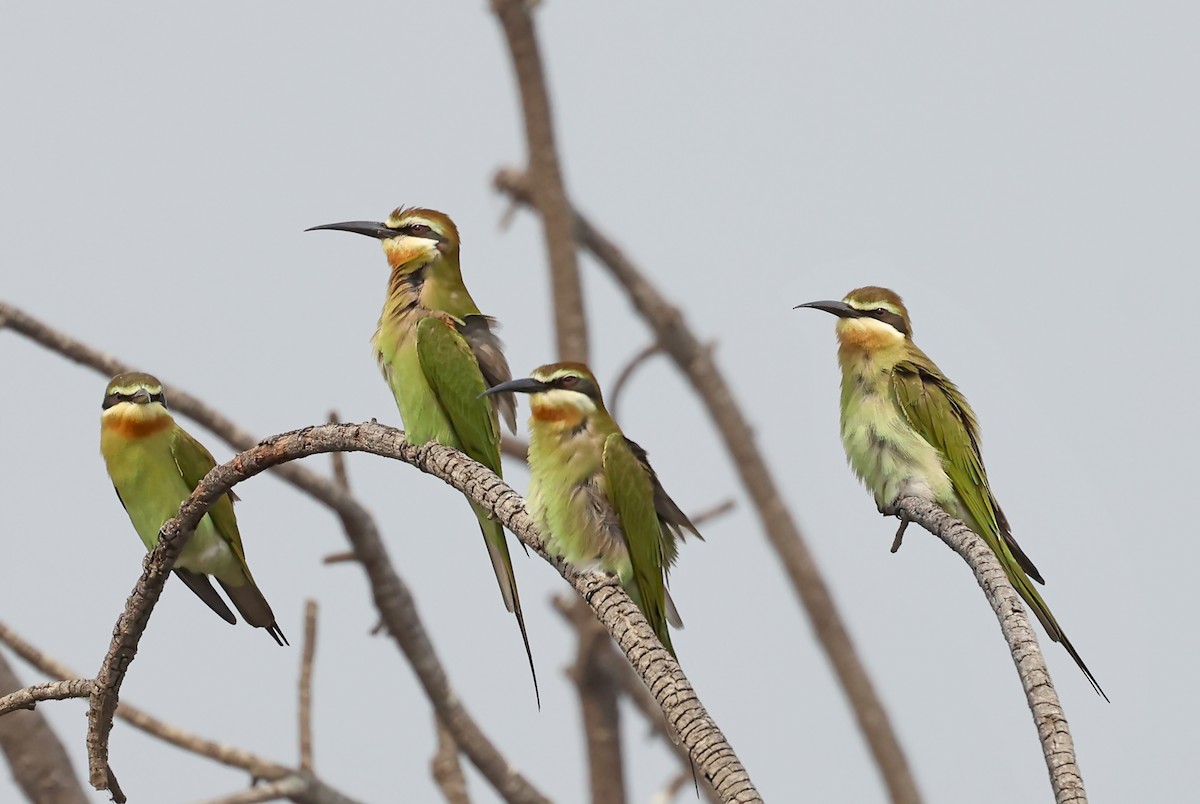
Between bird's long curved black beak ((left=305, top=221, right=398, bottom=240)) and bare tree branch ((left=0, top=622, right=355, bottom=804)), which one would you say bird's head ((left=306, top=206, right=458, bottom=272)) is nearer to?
bird's long curved black beak ((left=305, top=221, right=398, bottom=240))

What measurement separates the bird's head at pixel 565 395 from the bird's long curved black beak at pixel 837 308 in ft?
1.65

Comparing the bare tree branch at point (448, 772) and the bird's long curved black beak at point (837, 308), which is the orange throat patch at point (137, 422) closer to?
the bird's long curved black beak at point (837, 308)

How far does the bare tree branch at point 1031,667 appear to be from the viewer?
5.38 ft

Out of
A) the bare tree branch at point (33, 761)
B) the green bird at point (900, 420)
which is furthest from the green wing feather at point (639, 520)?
the bare tree branch at point (33, 761)

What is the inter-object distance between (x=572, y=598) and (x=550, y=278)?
3.78ft

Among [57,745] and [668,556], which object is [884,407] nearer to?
[668,556]

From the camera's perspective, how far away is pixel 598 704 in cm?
537

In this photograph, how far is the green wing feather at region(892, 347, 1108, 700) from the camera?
8.63 feet

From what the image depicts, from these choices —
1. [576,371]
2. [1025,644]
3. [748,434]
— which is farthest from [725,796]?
[748,434]

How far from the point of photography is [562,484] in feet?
8.17

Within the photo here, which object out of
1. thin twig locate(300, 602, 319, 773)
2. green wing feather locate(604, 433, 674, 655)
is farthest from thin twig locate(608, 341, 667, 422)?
green wing feather locate(604, 433, 674, 655)

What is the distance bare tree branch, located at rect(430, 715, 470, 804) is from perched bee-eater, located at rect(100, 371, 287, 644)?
6.47 ft

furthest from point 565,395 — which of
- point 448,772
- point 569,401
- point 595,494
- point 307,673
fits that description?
point 448,772

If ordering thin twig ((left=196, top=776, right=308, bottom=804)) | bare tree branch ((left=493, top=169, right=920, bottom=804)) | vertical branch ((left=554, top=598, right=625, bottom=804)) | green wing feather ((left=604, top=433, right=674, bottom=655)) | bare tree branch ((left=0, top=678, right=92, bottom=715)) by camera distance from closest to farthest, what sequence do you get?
bare tree branch ((left=0, top=678, right=92, bottom=715)) < green wing feather ((left=604, top=433, right=674, bottom=655)) < thin twig ((left=196, top=776, right=308, bottom=804)) < vertical branch ((left=554, top=598, right=625, bottom=804)) < bare tree branch ((left=493, top=169, right=920, bottom=804))
